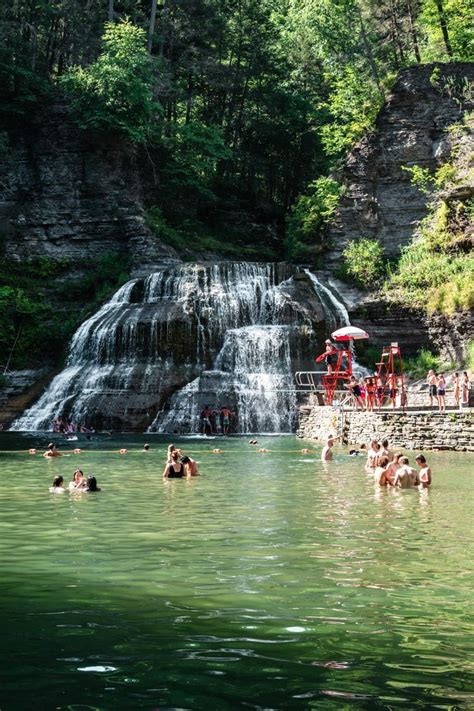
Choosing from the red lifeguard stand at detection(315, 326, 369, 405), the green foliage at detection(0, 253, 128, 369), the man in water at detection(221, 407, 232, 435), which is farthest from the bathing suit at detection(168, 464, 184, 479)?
the green foliage at detection(0, 253, 128, 369)

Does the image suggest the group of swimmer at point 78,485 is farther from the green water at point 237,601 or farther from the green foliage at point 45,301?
the green foliage at point 45,301

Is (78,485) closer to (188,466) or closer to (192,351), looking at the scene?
(188,466)

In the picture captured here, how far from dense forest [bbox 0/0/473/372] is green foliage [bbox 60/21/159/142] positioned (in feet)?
0.28

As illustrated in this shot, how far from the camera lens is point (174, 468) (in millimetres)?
18500

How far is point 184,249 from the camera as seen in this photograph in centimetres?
5109

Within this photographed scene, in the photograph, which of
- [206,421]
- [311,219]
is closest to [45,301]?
[311,219]

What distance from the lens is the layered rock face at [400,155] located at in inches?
1857

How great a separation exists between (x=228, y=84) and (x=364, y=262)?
20830 millimetres

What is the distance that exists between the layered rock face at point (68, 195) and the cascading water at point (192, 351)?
23.9 ft

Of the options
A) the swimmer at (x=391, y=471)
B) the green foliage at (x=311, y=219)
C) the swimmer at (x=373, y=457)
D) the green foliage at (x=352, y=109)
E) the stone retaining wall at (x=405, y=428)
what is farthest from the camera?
the green foliage at (x=352, y=109)

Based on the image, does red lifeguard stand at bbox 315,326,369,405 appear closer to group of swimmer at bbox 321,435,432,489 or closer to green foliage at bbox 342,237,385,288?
green foliage at bbox 342,237,385,288

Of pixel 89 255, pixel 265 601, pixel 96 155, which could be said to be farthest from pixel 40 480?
pixel 96 155

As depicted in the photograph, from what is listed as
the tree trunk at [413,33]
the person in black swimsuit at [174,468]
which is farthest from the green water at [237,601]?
the tree trunk at [413,33]

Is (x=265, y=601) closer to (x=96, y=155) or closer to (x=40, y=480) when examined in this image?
(x=40, y=480)
